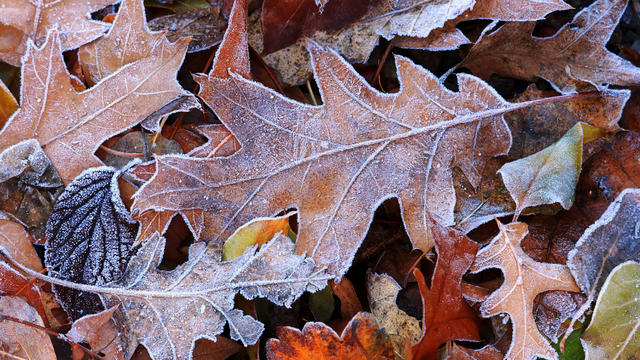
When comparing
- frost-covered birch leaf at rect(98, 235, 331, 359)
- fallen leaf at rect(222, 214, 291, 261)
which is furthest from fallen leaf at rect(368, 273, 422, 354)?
fallen leaf at rect(222, 214, 291, 261)

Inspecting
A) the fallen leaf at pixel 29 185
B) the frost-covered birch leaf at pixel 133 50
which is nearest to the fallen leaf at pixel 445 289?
the frost-covered birch leaf at pixel 133 50

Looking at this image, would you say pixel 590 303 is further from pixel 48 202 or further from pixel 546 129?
pixel 48 202

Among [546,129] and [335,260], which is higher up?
[546,129]

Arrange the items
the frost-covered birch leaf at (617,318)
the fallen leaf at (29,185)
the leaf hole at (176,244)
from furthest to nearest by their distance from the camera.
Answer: the leaf hole at (176,244), the fallen leaf at (29,185), the frost-covered birch leaf at (617,318)

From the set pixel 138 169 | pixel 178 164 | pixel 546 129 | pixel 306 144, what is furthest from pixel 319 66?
pixel 546 129

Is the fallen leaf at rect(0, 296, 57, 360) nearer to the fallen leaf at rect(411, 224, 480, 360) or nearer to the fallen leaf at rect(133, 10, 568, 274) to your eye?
the fallen leaf at rect(133, 10, 568, 274)

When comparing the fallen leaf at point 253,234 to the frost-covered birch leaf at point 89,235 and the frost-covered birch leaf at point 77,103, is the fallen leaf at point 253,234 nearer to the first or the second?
the frost-covered birch leaf at point 89,235
